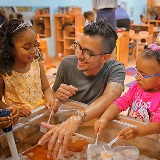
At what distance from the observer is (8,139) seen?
3.67ft

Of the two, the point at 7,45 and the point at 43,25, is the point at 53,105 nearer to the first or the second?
the point at 7,45

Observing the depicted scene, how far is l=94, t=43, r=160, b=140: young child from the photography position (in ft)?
3.54

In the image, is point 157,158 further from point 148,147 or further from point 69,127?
point 69,127

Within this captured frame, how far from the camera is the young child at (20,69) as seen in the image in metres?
1.49

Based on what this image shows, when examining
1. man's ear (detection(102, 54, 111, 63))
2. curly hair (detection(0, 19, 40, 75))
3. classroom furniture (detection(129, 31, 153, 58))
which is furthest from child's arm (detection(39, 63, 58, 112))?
classroom furniture (detection(129, 31, 153, 58))

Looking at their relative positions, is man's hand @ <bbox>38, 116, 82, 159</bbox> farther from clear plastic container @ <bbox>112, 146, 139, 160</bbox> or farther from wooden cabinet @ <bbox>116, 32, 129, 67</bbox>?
wooden cabinet @ <bbox>116, 32, 129, 67</bbox>

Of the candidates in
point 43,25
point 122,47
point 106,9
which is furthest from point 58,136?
point 43,25

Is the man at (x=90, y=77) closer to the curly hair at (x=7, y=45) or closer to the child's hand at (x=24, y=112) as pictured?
the child's hand at (x=24, y=112)

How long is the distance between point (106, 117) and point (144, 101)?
23 centimetres

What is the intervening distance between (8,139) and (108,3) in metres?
2.81

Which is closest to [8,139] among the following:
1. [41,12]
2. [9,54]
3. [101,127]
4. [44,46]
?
[101,127]

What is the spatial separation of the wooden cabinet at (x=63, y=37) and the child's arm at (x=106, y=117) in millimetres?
4374

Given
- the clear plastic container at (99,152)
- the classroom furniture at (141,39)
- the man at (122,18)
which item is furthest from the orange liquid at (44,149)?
the classroom furniture at (141,39)

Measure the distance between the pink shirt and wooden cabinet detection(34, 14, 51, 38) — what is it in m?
4.49
